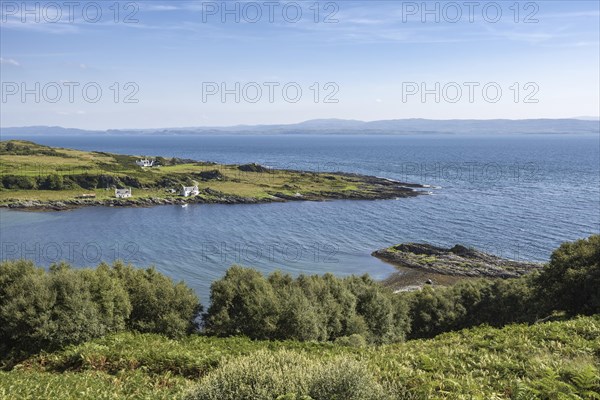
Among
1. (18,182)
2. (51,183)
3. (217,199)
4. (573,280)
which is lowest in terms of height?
(573,280)

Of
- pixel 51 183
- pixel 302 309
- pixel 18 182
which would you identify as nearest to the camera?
pixel 302 309

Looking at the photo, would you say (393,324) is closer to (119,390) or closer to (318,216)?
(119,390)

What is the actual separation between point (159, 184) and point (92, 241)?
51308mm

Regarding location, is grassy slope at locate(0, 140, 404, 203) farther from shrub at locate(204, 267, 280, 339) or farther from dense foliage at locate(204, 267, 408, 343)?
shrub at locate(204, 267, 280, 339)

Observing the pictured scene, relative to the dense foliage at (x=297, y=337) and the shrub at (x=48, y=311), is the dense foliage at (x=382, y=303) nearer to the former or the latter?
the dense foliage at (x=297, y=337)

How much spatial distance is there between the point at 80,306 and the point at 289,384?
17.3 metres

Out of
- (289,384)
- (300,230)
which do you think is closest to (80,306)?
(289,384)

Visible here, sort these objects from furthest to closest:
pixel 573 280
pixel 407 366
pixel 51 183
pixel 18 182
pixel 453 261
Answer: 1. pixel 51 183
2. pixel 18 182
3. pixel 453 261
4. pixel 573 280
5. pixel 407 366

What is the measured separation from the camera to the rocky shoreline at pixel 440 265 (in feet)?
189

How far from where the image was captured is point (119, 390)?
46.1ft

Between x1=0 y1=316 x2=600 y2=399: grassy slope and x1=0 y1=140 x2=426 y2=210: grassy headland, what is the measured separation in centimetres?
8781

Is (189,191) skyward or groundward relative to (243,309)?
skyward

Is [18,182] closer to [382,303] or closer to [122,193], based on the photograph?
[122,193]

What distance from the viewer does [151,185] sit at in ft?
391
